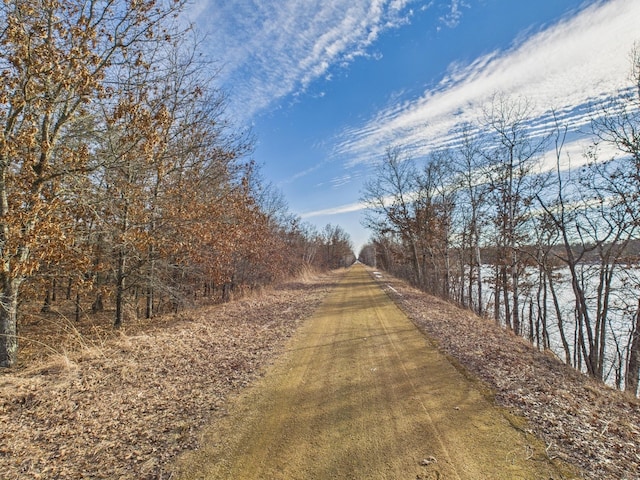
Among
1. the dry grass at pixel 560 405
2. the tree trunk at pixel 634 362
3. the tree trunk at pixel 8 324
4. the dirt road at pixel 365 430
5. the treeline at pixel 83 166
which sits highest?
the treeline at pixel 83 166

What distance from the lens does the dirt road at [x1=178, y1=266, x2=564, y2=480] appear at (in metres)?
3.01

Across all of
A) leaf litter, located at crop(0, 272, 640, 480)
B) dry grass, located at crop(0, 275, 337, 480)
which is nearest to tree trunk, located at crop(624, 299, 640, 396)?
leaf litter, located at crop(0, 272, 640, 480)

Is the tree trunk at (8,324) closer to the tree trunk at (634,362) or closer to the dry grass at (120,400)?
the dry grass at (120,400)

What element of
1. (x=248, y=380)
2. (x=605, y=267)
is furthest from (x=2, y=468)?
(x=605, y=267)

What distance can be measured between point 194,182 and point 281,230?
680 inches

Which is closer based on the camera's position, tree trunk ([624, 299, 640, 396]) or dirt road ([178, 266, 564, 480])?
dirt road ([178, 266, 564, 480])

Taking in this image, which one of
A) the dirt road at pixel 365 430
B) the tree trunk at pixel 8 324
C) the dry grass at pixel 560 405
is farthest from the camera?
the tree trunk at pixel 8 324

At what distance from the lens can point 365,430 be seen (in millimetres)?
3652

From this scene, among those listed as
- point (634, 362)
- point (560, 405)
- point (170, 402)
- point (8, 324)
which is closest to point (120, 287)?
point (8, 324)

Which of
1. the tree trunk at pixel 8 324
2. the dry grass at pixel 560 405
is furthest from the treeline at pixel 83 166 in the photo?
the dry grass at pixel 560 405

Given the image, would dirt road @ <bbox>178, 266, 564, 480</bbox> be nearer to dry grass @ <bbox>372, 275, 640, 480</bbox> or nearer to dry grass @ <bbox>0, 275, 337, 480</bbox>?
dry grass @ <bbox>372, 275, 640, 480</bbox>

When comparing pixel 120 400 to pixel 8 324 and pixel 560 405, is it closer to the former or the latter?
pixel 8 324

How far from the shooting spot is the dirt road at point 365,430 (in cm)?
301

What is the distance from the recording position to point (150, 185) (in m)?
10.3
